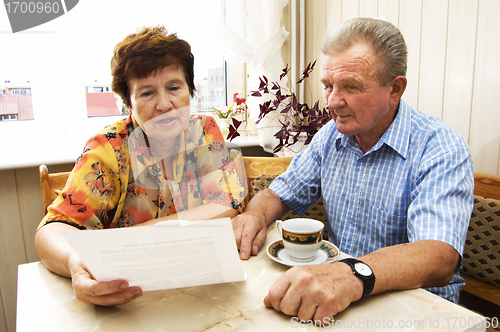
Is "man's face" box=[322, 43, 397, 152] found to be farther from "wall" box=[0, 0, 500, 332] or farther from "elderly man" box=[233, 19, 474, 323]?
"wall" box=[0, 0, 500, 332]

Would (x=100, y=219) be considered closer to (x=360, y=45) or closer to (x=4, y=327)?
(x=360, y=45)

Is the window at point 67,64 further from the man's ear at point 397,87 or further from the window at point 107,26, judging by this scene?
the man's ear at point 397,87

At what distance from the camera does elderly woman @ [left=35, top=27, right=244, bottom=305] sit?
2.89 feet

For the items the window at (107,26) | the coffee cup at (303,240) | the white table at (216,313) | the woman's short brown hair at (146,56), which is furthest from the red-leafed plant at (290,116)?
the white table at (216,313)

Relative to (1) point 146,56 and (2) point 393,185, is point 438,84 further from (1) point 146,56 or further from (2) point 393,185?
(1) point 146,56

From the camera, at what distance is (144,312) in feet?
1.81

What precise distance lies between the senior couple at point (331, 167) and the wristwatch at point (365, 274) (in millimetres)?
119

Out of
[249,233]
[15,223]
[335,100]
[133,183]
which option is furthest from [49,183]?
[335,100]

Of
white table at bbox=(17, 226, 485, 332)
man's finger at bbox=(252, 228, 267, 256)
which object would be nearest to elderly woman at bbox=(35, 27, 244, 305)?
man's finger at bbox=(252, 228, 267, 256)

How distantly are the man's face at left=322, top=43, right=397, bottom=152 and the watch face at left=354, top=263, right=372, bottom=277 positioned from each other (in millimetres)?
466

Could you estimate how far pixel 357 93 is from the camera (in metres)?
0.94

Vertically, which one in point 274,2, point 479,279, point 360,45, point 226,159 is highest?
point 274,2

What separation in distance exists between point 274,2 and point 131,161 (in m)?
1.49

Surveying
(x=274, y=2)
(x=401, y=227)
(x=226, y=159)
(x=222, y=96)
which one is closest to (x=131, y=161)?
(x=226, y=159)
